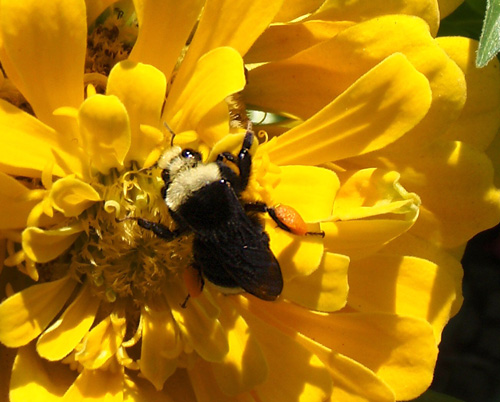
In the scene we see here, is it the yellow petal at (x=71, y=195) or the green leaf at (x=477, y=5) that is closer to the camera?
the yellow petal at (x=71, y=195)

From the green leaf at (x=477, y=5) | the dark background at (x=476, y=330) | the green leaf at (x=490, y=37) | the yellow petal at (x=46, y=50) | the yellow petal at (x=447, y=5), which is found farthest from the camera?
→ the dark background at (x=476, y=330)

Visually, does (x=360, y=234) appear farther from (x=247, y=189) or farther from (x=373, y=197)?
(x=247, y=189)

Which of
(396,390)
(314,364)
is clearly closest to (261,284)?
(314,364)

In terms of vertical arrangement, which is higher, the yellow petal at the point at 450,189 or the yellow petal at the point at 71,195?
the yellow petal at the point at 71,195

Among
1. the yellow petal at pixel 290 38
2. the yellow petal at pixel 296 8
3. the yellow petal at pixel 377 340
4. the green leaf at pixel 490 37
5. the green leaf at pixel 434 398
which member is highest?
the yellow petal at pixel 296 8

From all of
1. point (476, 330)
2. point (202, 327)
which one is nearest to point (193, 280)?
point (202, 327)

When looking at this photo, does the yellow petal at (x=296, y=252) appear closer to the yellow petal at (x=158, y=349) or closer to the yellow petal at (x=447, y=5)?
the yellow petal at (x=158, y=349)

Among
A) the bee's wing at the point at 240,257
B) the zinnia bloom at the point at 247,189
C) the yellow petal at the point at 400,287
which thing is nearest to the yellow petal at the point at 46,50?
the zinnia bloom at the point at 247,189
